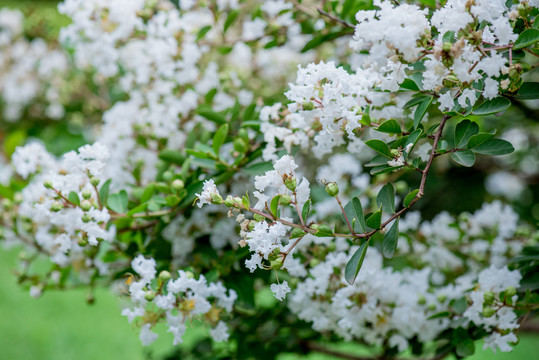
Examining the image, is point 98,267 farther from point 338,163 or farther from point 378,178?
point 378,178

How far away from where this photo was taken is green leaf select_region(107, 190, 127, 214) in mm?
1408

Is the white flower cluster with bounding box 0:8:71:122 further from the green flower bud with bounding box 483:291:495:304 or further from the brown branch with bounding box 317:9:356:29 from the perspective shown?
the green flower bud with bounding box 483:291:495:304

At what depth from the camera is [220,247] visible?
1.61 m

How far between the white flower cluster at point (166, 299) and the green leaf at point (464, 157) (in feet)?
2.23

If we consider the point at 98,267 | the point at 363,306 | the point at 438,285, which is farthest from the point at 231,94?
the point at 438,285

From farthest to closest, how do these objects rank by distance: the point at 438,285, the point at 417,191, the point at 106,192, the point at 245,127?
the point at 438,285 → the point at 245,127 → the point at 106,192 → the point at 417,191

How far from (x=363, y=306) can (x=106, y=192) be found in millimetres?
766

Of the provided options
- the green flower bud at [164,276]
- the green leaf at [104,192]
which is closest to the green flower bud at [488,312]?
the green flower bud at [164,276]

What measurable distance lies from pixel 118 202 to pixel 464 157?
90 cm

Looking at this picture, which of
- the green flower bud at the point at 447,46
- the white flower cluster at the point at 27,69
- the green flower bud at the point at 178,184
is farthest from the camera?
the white flower cluster at the point at 27,69

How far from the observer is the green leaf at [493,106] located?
1.07 m

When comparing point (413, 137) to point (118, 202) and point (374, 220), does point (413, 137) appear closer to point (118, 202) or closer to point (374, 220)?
point (374, 220)

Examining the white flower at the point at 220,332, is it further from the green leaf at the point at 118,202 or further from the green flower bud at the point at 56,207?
the green flower bud at the point at 56,207

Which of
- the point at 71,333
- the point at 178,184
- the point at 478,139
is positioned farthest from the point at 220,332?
the point at 71,333
